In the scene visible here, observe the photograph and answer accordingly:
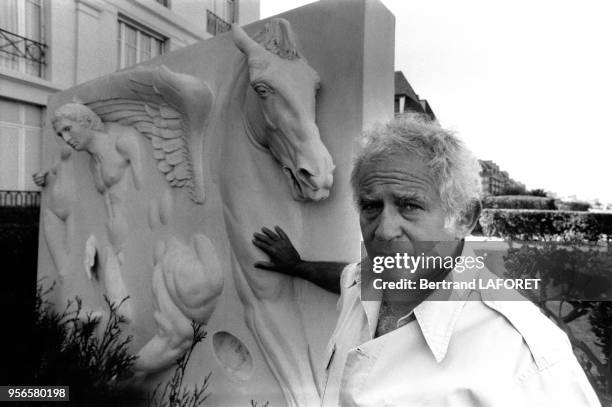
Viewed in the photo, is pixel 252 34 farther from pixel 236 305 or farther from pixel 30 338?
pixel 30 338

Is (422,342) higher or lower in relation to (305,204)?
lower

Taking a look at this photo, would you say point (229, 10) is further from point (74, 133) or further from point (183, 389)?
point (183, 389)

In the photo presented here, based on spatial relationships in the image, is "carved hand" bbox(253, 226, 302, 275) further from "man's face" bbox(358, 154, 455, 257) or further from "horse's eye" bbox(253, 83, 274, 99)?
"man's face" bbox(358, 154, 455, 257)

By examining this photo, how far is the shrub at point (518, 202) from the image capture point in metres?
1.52

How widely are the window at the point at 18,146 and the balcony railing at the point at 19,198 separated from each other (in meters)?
0.07

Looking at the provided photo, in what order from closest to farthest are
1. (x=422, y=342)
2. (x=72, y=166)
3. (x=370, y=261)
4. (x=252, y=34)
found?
(x=422, y=342), (x=370, y=261), (x=252, y=34), (x=72, y=166)

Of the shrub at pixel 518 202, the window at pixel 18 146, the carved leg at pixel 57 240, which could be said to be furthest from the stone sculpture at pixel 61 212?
the shrub at pixel 518 202

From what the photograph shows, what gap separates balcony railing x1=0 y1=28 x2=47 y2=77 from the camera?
4117 millimetres

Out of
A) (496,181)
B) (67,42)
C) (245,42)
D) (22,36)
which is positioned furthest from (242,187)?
(22,36)

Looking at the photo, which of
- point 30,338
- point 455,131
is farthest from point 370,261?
point 30,338

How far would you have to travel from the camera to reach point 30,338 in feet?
8.71

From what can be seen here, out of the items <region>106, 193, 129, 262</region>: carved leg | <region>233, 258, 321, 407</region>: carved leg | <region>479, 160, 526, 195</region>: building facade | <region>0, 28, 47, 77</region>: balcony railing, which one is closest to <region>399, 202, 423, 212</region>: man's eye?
<region>479, 160, 526, 195</region>: building facade

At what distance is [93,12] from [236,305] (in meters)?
2.92

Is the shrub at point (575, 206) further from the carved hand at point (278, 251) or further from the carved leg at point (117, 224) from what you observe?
the carved leg at point (117, 224)
